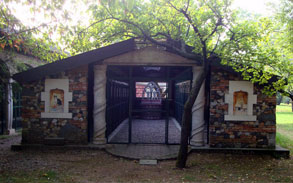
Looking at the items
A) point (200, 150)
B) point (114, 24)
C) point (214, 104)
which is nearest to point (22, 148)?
point (114, 24)

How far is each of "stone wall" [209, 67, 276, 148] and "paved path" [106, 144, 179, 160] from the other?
1338 mm

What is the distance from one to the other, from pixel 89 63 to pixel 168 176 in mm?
3881

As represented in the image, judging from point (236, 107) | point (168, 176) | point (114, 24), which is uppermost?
point (114, 24)

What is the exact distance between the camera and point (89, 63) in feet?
22.7

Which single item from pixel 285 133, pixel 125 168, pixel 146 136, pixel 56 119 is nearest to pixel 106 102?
pixel 56 119

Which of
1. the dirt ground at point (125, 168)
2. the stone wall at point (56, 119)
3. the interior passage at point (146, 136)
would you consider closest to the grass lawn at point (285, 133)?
the dirt ground at point (125, 168)

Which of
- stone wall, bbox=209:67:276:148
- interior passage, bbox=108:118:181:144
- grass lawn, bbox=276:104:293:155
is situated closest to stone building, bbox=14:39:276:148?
stone wall, bbox=209:67:276:148

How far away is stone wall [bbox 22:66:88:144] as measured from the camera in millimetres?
6969

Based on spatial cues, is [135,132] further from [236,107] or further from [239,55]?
[239,55]

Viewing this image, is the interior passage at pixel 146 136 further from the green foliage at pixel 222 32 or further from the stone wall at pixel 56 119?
the green foliage at pixel 222 32

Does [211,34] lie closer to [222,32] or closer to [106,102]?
[222,32]

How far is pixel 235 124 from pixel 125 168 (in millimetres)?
3424

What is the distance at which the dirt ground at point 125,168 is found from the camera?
16.3 ft

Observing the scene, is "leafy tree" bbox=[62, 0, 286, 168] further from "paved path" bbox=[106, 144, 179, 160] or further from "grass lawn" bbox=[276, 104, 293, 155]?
"grass lawn" bbox=[276, 104, 293, 155]
